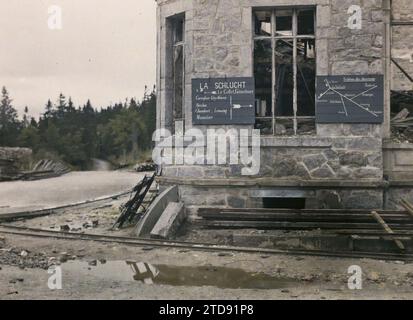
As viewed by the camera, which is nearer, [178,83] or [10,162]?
[178,83]

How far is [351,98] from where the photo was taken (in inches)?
393

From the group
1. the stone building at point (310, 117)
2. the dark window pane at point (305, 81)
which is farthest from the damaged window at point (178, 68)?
the dark window pane at point (305, 81)

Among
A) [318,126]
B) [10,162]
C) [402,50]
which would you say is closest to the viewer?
[318,126]

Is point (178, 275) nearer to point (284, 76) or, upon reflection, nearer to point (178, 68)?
point (284, 76)

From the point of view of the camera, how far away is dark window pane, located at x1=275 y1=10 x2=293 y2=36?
10367 millimetres

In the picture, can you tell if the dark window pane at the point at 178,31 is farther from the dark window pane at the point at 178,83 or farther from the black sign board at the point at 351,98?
the black sign board at the point at 351,98

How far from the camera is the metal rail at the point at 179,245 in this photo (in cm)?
775

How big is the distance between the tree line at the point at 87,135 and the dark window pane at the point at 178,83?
1561 inches

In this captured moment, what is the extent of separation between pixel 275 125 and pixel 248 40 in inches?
70.7

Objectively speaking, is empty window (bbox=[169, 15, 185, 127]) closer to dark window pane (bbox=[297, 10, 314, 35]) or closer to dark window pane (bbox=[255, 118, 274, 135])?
dark window pane (bbox=[255, 118, 274, 135])

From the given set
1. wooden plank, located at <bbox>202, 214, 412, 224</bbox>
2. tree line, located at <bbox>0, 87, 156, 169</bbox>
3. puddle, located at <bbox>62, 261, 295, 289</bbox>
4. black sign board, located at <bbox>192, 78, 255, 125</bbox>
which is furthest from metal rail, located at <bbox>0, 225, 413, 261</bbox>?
tree line, located at <bbox>0, 87, 156, 169</bbox>

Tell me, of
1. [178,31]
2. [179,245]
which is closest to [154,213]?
[179,245]

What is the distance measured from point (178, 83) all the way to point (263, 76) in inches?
76.5
